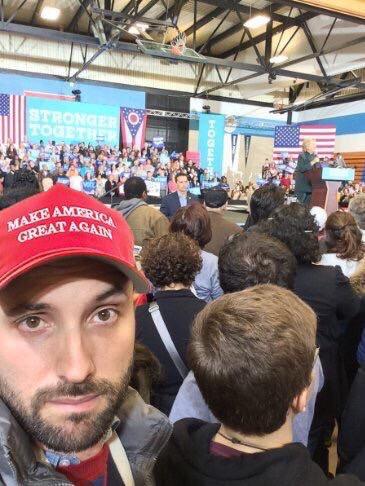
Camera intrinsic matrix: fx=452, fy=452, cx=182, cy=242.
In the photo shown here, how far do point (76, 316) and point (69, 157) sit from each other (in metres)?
9.97

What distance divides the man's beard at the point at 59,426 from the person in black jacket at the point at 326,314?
1338mm

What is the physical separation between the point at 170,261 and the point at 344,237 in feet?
3.64

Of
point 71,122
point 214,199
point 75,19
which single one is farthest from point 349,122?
point 214,199

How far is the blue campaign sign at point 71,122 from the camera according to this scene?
33.0 ft

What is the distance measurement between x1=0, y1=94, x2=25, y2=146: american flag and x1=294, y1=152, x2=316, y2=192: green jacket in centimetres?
652

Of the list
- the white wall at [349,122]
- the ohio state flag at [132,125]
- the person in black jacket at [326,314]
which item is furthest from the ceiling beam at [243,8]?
the person in black jacket at [326,314]

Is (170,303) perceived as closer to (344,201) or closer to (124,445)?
(124,445)

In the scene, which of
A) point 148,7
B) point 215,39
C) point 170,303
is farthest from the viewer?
point 215,39

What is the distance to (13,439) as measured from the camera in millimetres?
645

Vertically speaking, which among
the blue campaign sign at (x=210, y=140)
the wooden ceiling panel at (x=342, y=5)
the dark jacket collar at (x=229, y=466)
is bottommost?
the dark jacket collar at (x=229, y=466)

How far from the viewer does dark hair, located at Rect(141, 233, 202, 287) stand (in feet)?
5.78

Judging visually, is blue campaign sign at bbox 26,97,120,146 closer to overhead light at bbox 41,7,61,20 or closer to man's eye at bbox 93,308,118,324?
overhead light at bbox 41,7,61,20

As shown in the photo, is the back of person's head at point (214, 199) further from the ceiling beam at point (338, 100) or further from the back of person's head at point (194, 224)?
the ceiling beam at point (338, 100)

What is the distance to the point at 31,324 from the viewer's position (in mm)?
684
